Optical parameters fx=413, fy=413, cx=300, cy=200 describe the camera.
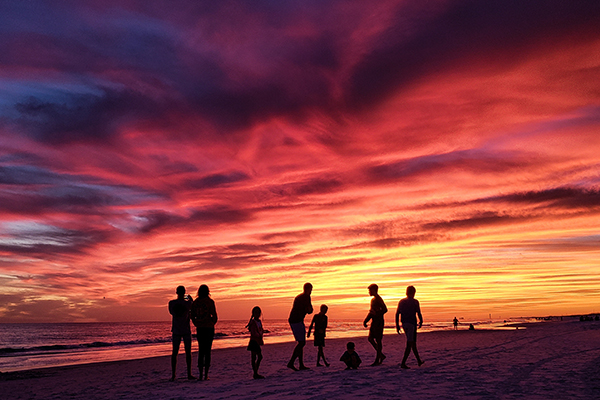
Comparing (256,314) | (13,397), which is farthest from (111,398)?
(256,314)

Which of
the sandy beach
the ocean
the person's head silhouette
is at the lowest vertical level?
the ocean

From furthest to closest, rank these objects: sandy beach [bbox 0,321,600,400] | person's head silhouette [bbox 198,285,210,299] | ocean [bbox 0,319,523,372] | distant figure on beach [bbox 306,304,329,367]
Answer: ocean [bbox 0,319,523,372], distant figure on beach [bbox 306,304,329,367], person's head silhouette [bbox 198,285,210,299], sandy beach [bbox 0,321,600,400]

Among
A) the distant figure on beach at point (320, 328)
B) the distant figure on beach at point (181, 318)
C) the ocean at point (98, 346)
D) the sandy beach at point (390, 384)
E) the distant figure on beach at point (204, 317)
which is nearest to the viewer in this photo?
the sandy beach at point (390, 384)

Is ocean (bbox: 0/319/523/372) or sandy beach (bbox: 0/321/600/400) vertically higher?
sandy beach (bbox: 0/321/600/400)

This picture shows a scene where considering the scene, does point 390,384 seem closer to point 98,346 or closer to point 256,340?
point 256,340

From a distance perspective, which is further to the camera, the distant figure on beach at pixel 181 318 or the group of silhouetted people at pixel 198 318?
the distant figure on beach at pixel 181 318

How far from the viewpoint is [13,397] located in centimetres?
1000

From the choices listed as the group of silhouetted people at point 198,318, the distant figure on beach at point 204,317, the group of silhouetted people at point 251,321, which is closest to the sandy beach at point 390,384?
the group of silhouetted people at point 251,321

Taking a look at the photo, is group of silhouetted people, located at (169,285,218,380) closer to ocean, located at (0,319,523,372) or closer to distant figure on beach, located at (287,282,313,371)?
distant figure on beach, located at (287,282,313,371)

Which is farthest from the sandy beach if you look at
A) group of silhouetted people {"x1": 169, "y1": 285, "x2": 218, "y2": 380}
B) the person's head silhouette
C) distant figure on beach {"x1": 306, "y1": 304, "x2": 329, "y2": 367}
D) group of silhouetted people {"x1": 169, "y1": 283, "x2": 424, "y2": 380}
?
the person's head silhouette

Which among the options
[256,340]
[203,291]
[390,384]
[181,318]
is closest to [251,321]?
[256,340]

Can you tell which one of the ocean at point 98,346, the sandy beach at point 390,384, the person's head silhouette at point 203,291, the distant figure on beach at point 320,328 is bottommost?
the ocean at point 98,346

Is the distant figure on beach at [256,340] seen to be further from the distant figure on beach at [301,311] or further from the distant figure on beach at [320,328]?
the distant figure on beach at [320,328]

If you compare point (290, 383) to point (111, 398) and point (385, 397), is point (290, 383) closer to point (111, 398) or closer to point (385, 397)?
point (385, 397)
